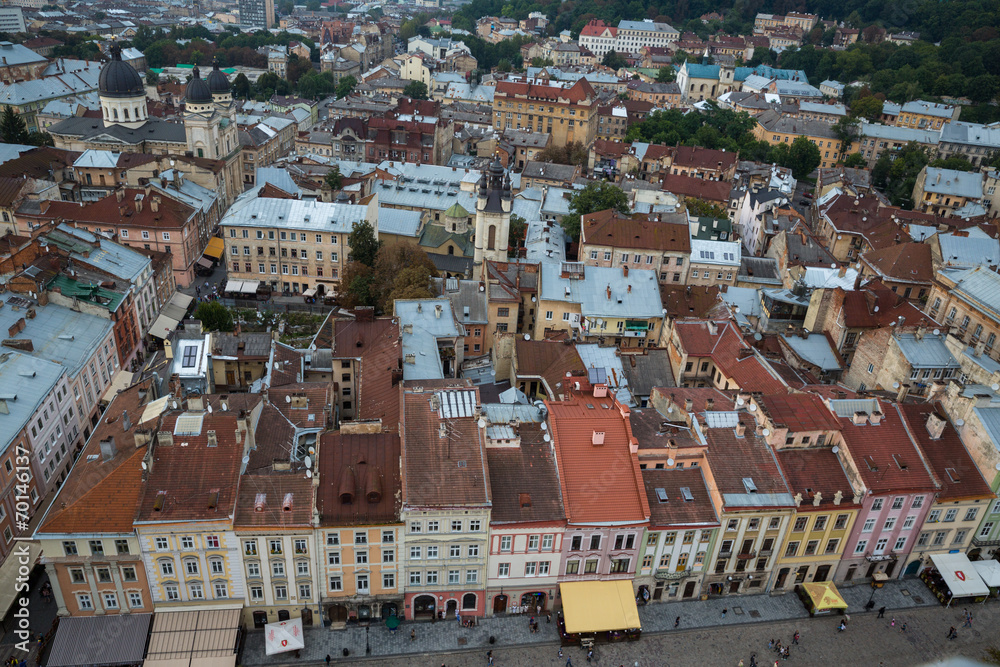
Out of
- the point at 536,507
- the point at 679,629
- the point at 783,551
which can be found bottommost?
the point at 679,629

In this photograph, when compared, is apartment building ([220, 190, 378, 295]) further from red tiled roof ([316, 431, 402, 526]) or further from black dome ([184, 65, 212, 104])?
red tiled roof ([316, 431, 402, 526])

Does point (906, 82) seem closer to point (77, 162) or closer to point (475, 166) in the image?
point (475, 166)

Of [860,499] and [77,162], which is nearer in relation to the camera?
[860,499]

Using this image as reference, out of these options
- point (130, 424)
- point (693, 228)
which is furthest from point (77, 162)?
point (693, 228)

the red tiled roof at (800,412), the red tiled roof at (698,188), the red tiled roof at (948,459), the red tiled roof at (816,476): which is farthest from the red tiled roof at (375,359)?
the red tiled roof at (698,188)

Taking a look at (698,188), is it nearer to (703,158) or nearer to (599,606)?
(703,158)

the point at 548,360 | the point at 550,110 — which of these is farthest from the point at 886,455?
the point at 550,110
